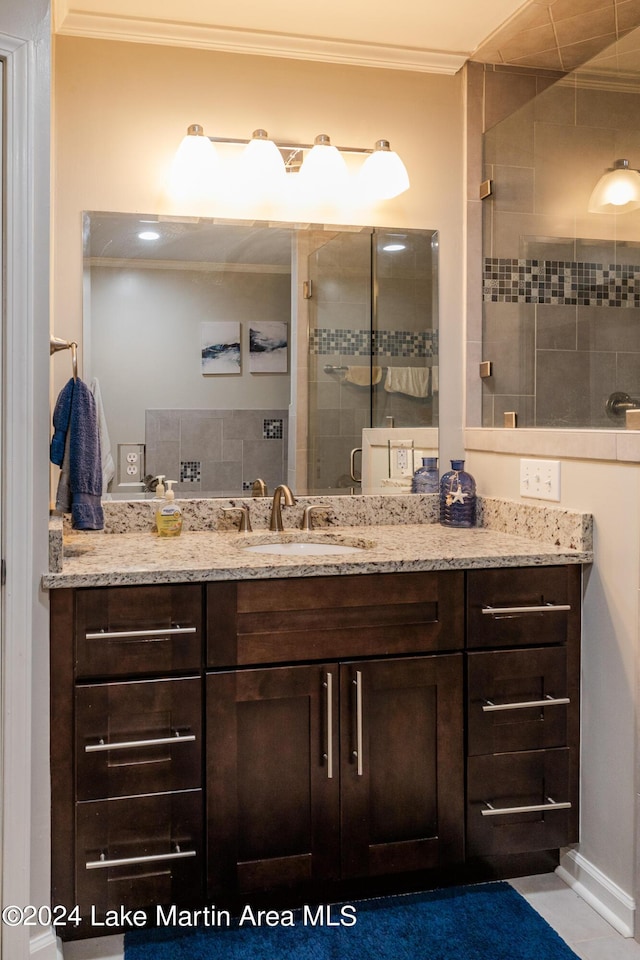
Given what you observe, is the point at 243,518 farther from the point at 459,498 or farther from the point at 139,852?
the point at 139,852

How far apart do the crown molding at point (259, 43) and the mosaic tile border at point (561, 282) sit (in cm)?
66

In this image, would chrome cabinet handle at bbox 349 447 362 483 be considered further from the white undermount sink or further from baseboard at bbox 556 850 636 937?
baseboard at bbox 556 850 636 937

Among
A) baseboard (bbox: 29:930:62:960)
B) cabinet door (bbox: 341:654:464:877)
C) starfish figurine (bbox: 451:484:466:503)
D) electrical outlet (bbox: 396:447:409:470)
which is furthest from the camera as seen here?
electrical outlet (bbox: 396:447:409:470)

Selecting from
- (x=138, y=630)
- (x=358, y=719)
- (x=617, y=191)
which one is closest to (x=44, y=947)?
(x=138, y=630)

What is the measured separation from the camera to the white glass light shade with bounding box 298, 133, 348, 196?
97.2 inches

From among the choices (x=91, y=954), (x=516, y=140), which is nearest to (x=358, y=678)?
(x=91, y=954)

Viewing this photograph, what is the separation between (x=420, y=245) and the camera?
8.66 ft

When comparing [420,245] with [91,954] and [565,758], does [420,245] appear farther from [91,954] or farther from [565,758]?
[91,954]

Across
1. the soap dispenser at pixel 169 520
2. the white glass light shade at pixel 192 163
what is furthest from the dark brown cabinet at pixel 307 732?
the white glass light shade at pixel 192 163

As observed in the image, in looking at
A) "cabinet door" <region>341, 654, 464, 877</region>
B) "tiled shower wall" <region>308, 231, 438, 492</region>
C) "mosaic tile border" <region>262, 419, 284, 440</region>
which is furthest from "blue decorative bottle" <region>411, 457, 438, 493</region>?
"cabinet door" <region>341, 654, 464, 877</region>

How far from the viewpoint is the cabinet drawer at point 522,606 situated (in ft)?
6.60

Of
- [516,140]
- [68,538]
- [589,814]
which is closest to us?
[589,814]

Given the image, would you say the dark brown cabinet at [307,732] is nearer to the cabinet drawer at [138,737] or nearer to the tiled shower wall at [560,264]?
the cabinet drawer at [138,737]

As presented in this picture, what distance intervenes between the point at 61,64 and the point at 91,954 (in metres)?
2.33
